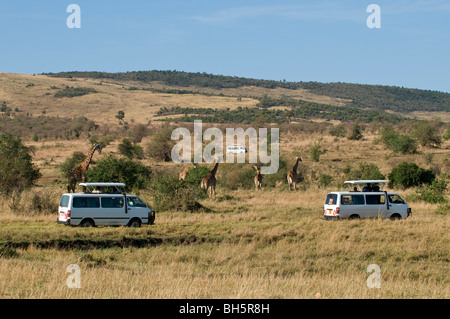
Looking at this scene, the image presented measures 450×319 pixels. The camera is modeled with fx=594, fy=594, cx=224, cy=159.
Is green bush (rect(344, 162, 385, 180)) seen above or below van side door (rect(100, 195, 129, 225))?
below

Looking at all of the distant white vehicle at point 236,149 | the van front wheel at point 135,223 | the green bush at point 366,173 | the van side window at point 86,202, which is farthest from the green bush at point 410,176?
the van side window at point 86,202

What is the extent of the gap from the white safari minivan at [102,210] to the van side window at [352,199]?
6664mm

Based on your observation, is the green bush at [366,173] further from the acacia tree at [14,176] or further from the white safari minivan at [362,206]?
the acacia tree at [14,176]

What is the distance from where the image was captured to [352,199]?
20547 mm

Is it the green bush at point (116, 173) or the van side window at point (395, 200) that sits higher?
the green bush at point (116, 173)

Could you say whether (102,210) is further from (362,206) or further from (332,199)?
(362,206)

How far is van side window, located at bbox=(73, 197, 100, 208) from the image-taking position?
1758 centimetres

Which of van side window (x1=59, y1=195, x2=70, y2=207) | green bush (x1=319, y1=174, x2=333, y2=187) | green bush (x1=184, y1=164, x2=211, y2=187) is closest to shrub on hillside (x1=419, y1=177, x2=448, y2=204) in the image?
green bush (x1=319, y1=174, x2=333, y2=187)

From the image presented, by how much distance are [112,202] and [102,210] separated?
41 cm

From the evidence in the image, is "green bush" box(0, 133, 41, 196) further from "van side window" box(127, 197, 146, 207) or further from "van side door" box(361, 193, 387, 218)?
"van side door" box(361, 193, 387, 218)

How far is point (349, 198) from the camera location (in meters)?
20.5

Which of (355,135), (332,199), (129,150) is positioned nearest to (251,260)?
(332,199)

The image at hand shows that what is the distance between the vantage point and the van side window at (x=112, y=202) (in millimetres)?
18016

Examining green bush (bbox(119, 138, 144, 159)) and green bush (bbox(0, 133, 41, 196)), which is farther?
green bush (bbox(119, 138, 144, 159))
